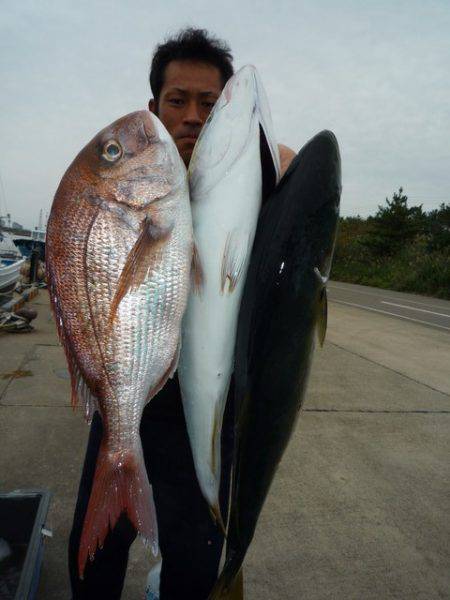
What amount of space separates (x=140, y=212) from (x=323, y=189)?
431mm

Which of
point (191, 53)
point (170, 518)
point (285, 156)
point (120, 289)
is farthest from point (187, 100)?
point (170, 518)

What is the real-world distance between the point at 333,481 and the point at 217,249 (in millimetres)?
2540

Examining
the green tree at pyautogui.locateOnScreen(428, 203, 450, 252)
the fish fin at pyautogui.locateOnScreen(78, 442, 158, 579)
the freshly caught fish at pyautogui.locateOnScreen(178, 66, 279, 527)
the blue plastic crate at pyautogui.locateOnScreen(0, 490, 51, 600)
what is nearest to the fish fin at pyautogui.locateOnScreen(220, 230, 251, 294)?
the freshly caught fish at pyautogui.locateOnScreen(178, 66, 279, 527)

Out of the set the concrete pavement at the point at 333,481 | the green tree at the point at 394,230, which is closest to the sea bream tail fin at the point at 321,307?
the concrete pavement at the point at 333,481

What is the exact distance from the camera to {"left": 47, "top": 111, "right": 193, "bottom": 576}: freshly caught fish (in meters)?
0.99

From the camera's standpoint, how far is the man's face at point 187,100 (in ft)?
4.61

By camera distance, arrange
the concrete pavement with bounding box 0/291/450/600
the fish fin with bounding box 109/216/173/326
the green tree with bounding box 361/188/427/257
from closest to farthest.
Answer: the fish fin with bounding box 109/216/173/326, the concrete pavement with bounding box 0/291/450/600, the green tree with bounding box 361/188/427/257

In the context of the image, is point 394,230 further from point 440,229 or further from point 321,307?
point 321,307

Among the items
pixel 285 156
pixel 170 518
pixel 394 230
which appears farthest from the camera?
pixel 394 230

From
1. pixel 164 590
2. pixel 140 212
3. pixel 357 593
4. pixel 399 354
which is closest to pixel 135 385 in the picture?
pixel 140 212

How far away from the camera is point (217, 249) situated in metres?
1.04

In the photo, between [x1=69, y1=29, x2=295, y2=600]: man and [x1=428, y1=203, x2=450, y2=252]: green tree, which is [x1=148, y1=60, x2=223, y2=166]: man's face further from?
[x1=428, y1=203, x2=450, y2=252]: green tree

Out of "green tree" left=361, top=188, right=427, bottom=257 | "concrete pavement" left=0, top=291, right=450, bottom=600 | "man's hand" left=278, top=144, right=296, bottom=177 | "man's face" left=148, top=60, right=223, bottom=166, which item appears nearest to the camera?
"man's hand" left=278, top=144, right=296, bottom=177

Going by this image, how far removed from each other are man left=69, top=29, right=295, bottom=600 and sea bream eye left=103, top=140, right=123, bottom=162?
42 cm
